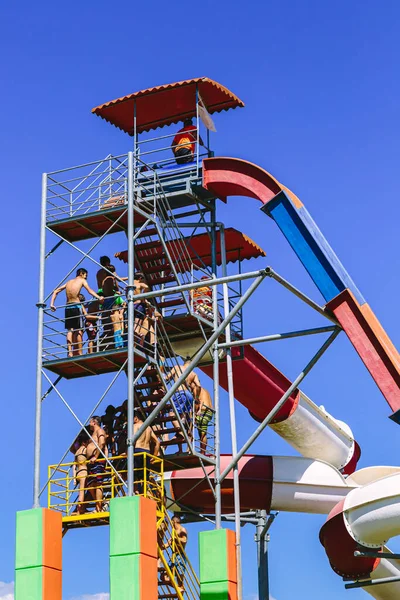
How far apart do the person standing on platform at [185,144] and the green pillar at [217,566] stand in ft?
26.0

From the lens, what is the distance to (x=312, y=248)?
25922 millimetres

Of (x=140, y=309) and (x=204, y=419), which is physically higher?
(x=140, y=309)

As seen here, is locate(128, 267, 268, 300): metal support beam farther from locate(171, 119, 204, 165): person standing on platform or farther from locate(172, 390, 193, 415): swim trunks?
locate(171, 119, 204, 165): person standing on platform

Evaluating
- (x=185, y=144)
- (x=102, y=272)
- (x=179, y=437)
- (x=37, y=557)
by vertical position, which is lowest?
(x=37, y=557)

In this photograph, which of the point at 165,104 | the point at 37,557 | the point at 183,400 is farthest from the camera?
the point at 165,104

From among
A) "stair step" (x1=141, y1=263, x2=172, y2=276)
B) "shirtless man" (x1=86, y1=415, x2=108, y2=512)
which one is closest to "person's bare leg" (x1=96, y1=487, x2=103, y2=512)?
"shirtless man" (x1=86, y1=415, x2=108, y2=512)

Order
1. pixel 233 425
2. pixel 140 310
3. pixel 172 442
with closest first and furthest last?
1. pixel 140 310
2. pixel 172 442
3. pixel 233 425

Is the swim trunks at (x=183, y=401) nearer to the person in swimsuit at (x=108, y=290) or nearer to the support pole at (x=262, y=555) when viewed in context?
the person in swimsuit at (x=108, y=290)

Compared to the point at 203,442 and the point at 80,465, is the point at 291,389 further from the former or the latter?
the point at 80,465

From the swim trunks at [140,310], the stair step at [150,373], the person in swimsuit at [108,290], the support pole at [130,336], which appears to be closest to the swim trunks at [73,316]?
the person in swimsuit at [108,290]

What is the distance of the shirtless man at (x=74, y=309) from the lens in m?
25.4

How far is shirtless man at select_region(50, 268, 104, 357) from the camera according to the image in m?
25.4

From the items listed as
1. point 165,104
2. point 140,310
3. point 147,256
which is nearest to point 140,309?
point 140,310

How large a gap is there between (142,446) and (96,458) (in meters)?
0.88
